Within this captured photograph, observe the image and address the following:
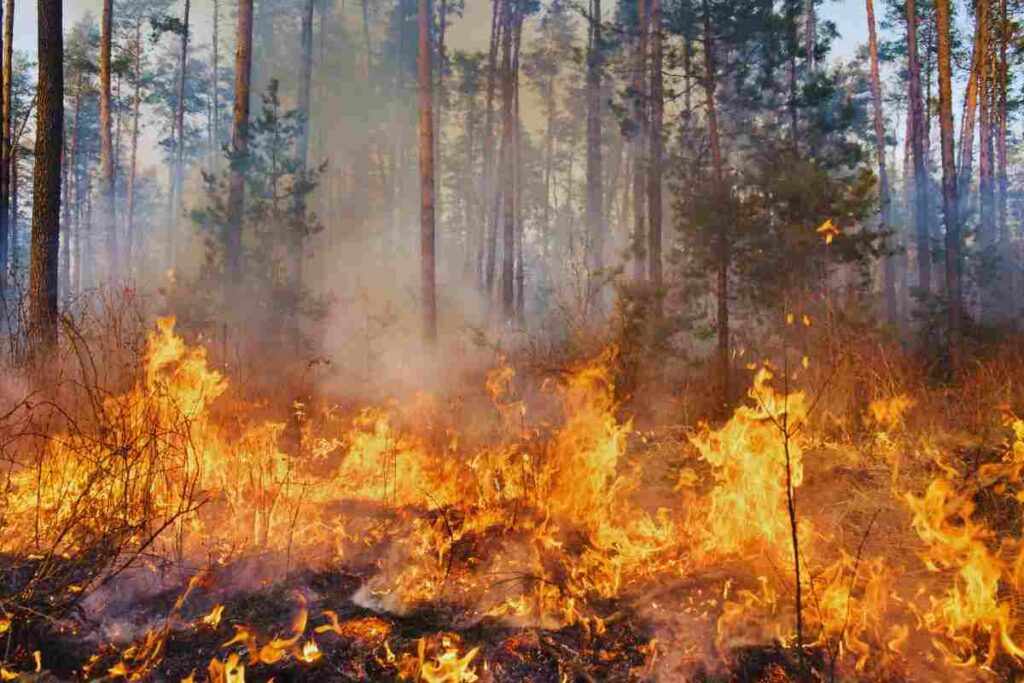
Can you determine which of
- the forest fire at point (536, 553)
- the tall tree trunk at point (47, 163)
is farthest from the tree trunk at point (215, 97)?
the forest fire at point (536, 553)

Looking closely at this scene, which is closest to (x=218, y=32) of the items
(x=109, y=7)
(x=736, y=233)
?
(x=109, y=7)

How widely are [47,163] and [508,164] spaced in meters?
15.5

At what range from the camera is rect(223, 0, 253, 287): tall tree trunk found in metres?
11.8

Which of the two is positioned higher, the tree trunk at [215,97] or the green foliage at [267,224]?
the tree trunk at [215,97]

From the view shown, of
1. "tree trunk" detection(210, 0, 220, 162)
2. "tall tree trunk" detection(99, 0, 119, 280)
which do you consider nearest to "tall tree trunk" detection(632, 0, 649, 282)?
"tall tree trunk" detection(99, 0, 119, 280)

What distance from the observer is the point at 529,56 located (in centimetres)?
3014

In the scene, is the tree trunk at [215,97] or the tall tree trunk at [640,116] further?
the tree trunk at [215,97]

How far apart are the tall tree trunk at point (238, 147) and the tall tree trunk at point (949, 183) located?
41.8 feet

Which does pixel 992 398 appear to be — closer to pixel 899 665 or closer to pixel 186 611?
pixel 899 665

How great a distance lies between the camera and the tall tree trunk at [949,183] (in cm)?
1048

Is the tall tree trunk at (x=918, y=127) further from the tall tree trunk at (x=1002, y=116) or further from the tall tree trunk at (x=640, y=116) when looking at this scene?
the tall tree trunk at (x=640, y=116)

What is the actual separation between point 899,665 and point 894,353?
6.13 meters

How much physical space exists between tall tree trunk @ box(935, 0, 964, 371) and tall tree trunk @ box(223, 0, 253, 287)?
41.8 ft

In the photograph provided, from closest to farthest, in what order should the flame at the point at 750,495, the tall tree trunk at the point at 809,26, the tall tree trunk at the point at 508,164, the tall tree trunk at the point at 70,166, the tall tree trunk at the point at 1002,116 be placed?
the flame at the point at 750,495 → the tall tree trunk at the point at 1002,116 → the tall tree trunk at the point at 508,164 → the tall tree trunk at the point at 809,26 → the tall tree trunk at the point at 70,166
